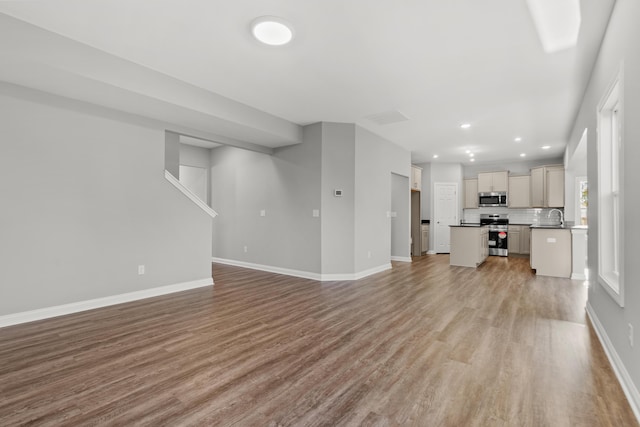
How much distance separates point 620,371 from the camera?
218cm

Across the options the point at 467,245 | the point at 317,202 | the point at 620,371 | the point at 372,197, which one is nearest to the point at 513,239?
the point at 467,245

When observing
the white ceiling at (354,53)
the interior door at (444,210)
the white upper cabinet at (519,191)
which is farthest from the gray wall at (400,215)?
the white upper cabinet at (519,191)

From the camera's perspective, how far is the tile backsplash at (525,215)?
28.7ft

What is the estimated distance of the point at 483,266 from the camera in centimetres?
700

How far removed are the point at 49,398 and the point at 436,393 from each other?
2.44m

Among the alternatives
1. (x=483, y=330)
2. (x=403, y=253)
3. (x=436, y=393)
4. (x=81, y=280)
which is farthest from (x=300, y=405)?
(x=403, y=253)

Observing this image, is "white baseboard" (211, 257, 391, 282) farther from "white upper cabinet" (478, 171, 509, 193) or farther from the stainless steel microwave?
"white upper cabinet" (478, 171, 509, 193)

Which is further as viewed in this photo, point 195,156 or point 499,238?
point 499,238

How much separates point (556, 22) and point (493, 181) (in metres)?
7.31

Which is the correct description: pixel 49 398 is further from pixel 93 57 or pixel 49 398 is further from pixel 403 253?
pixel 403 253

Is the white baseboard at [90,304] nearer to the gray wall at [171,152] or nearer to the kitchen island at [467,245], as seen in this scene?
the gray wall at [171,152]

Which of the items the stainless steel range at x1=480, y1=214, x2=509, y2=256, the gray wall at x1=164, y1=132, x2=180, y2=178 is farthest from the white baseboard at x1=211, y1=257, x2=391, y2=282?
the stainless steel range at x1=480, y1=214, x2=509, y2=256

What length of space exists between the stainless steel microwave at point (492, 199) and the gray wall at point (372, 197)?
4120 millimetres

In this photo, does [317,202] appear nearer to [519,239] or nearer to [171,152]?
[171,152]
